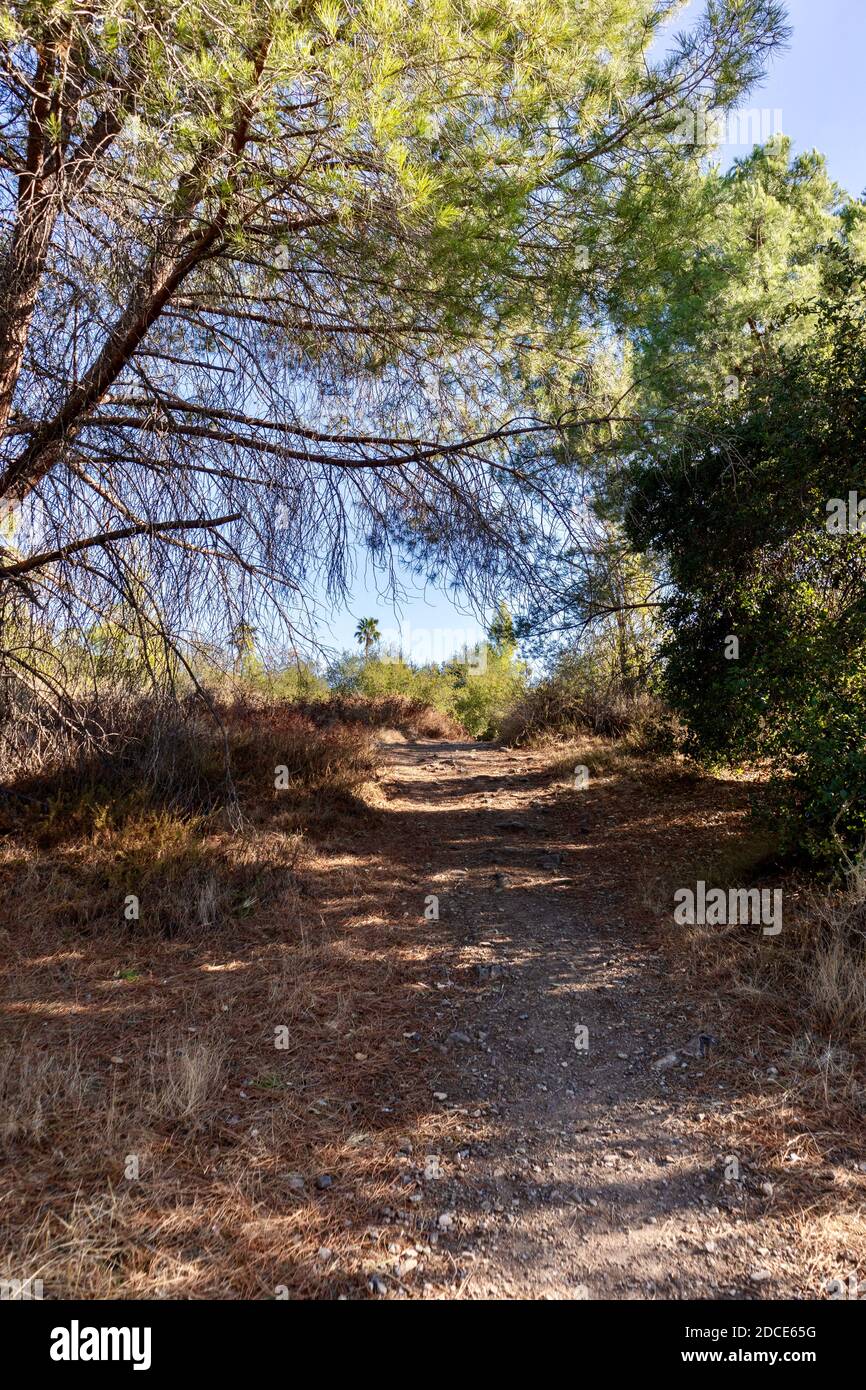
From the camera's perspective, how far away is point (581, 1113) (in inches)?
118

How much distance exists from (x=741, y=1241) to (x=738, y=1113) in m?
0.67

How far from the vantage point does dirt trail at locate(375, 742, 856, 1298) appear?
2.23 meters

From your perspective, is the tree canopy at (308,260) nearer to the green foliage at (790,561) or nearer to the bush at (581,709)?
the green foliage at (790,561)

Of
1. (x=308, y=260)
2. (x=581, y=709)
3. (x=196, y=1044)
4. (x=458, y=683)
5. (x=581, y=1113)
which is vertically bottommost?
(x=581, y=1113)

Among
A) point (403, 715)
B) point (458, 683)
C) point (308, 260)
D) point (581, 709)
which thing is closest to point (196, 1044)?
point (308, 260)

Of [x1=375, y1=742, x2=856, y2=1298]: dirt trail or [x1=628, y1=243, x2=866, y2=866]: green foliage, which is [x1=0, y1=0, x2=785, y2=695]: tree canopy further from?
[x1=375, y1=742, x2=856, y2=1298]: dirt trail

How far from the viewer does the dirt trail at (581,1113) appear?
223 cm

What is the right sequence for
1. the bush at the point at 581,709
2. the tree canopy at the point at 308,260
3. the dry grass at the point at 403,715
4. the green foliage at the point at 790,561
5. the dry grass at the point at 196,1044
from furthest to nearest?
1. the dry grass at the point at 403,715
2. the bush at the point at 581,709
3. the green foliage at the point at 790,561
4. the tree canopy at the point at 308,260
5. the dry grass at the point at 196,1044

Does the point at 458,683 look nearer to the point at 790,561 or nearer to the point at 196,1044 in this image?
the point at 790,561

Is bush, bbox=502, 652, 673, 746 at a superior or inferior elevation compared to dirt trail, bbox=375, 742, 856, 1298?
superior

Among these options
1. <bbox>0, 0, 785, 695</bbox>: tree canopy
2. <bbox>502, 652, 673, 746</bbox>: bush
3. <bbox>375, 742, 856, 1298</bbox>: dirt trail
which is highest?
<bbox>0, 0, 785, 695</bbox>: tree canopy

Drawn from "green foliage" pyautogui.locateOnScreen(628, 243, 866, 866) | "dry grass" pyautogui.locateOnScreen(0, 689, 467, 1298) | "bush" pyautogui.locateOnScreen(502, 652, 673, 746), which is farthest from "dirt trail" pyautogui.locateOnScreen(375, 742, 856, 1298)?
"bush" pyautogui.locateOnScreen(502, 652, 673, 746)

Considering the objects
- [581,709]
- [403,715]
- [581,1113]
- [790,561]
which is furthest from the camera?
[403,715]

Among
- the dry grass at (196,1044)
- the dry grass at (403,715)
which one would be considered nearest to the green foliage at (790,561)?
the dry grass at (196,1044)
